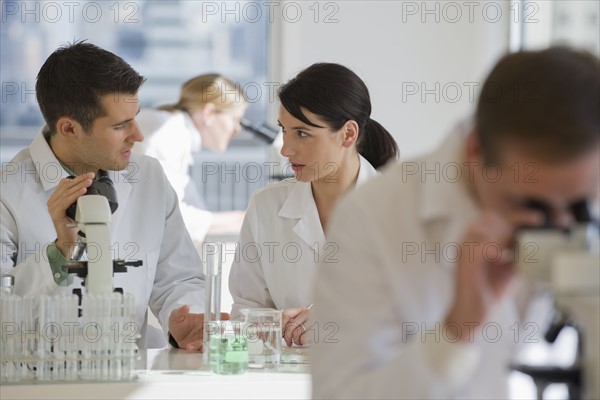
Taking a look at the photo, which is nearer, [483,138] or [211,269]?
[483,138]

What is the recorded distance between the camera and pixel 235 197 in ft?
23.4

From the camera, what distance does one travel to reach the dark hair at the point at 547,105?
112cm

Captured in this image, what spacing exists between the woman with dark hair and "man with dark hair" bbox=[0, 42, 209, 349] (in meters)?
0.18

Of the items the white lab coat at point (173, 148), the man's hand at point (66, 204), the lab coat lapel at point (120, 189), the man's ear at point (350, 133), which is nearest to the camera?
the man's hand at point (66, 204)

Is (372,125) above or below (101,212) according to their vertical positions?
above

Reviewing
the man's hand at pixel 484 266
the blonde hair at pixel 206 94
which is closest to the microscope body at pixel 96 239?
the man's hand at pixel 484 266

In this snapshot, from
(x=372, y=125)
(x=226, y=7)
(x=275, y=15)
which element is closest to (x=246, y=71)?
(x=226, y=7)

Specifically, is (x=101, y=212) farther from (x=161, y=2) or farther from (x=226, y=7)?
(x=161, y=2)

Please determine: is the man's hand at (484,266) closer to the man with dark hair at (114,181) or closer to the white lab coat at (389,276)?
the white lab coat at (389,276)

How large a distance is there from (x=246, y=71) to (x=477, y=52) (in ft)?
5.98

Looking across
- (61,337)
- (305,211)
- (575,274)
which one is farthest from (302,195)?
(575,274)

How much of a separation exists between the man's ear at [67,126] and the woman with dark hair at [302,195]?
21.9 inches

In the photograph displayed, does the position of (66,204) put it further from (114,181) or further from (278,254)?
A: (278,254)

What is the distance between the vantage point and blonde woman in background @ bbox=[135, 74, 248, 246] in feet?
16.0
